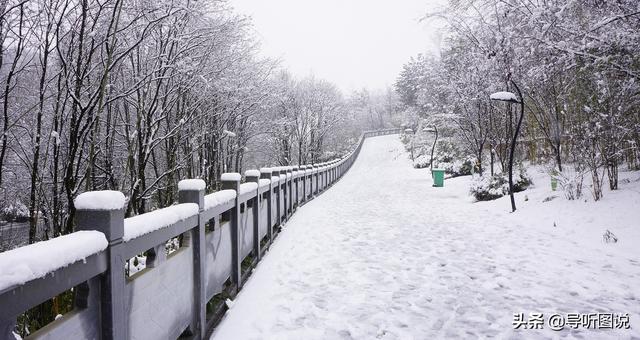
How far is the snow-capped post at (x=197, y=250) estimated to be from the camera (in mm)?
3014

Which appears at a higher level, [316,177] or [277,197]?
[277,197]

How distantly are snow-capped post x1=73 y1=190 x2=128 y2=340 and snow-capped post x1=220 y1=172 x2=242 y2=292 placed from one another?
2.48 meters

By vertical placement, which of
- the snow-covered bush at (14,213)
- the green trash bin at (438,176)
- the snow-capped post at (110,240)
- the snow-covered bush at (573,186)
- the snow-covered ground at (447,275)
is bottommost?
the snow-covered bush at (14,213)

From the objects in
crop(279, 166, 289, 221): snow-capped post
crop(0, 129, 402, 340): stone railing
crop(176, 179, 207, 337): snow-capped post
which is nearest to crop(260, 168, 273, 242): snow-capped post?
crop(279, 166, 289, 221): snow-capped post

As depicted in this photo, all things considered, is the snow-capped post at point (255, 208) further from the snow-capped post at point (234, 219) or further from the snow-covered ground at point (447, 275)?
the snow-capped post at point (234, 219)

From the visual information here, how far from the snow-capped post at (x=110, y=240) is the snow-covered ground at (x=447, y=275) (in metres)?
1.79

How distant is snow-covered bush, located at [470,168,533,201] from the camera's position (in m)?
12.1

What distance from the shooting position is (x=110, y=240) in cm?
175

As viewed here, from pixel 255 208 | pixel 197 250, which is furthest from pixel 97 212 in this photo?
pixel 255 208

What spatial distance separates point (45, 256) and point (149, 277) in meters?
0.96

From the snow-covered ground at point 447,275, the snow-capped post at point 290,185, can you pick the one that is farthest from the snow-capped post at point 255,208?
the snow-capped post at point 290,185

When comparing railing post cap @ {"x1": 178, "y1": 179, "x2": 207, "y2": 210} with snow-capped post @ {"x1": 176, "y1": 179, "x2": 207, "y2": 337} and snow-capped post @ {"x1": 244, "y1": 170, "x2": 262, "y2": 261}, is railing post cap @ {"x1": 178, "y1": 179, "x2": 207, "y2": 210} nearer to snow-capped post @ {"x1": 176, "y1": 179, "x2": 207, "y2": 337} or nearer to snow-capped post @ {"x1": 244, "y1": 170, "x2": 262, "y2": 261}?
snow-capped post @ {"x1": 176, "y1": 179, "x2": 207, "y2": 337}

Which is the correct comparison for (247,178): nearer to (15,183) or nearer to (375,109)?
(15,183)

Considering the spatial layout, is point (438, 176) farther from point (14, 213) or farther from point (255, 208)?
point (14, 213)
